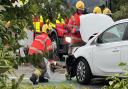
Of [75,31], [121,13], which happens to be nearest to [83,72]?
[75,31]

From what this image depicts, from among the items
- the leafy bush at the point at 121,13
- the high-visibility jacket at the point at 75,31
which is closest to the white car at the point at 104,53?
the high-visibility jacket at the point at 75,31

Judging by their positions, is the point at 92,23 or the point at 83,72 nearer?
the point at 83,72

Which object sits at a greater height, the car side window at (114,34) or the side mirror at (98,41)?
the car side window at (114,34)

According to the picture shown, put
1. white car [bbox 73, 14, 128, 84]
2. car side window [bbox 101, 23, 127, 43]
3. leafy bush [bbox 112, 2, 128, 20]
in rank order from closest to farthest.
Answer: white car [bbox 73, 14, 128, 84]
car side window [bbox 101, 23, 127, 43]
leafy bush [bbox 112, 2, 128, 20]

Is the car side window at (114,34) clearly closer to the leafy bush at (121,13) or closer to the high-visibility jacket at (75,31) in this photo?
the high-visibility jacket at (75,31)

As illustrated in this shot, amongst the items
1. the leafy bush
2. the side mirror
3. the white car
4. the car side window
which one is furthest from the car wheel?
the leafy bush

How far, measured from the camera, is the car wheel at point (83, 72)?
13.0m

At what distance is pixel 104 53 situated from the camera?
12.6m

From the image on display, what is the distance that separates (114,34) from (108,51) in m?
0.49

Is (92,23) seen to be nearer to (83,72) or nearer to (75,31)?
(75,31)

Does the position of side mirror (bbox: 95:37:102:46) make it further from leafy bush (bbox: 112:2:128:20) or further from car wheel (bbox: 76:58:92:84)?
leafy bush (bbox: 112:2:128:20)

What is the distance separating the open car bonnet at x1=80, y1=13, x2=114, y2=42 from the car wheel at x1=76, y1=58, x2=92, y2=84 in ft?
9.63

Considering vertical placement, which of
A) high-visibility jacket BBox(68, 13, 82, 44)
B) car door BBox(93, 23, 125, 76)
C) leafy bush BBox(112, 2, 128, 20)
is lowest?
car door BBox(93, 23, 125, 76)

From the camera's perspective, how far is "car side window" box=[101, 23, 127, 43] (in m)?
12.4
